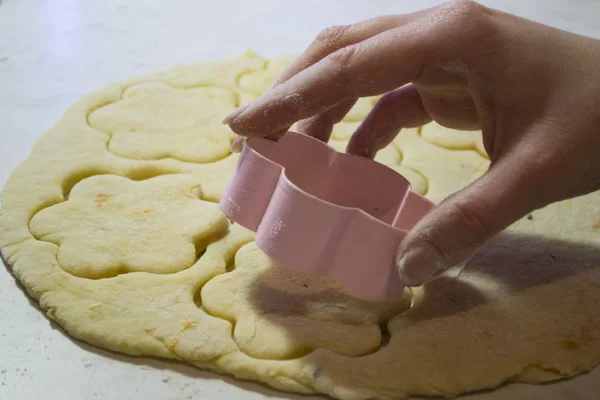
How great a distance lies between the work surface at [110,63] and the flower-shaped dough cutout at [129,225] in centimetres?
11

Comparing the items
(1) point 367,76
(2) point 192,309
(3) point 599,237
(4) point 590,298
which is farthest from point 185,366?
(3) point 599,237

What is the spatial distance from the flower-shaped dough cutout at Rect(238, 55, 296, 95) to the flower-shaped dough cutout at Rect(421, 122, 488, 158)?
1.34ft

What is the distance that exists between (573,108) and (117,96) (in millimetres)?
1076

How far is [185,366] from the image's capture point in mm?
957

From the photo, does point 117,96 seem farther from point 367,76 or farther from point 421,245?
point 421,245

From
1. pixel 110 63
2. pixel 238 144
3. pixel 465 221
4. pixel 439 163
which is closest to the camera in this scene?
pixel 465 221

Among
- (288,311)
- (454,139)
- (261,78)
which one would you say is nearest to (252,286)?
(288,311)

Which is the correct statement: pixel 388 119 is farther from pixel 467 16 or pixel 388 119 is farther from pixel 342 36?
pixel 467 16

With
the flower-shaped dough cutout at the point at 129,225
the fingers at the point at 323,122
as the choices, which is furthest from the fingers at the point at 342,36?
the flower-shaped dough cutout at the point at 129,225

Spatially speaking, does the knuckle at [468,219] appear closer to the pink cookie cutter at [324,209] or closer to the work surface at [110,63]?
the pink cookie cutter at [324,209]

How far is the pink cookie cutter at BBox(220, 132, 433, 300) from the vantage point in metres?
0.90

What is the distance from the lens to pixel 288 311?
101cm

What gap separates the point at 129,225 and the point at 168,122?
0.39 meters

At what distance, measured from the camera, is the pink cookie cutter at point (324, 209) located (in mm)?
901
